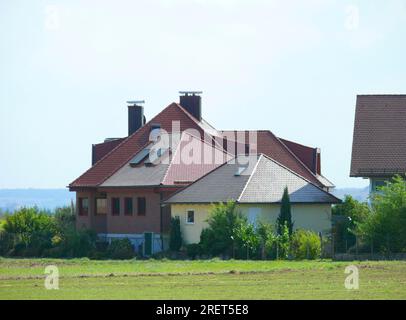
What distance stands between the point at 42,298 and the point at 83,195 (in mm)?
43754

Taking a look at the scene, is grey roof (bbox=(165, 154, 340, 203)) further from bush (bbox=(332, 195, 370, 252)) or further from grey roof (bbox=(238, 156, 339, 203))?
bush (bbox=(332, 195, 370, 252))

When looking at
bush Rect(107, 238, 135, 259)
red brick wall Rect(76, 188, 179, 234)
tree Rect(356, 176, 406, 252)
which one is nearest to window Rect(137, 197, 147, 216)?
red brick wall Rect(76, 188, 179, 234)

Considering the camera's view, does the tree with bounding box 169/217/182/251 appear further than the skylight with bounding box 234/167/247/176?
No

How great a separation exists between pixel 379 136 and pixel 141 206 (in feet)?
47.5

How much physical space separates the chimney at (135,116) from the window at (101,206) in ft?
26.0

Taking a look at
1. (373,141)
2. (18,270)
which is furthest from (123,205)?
(18,270)

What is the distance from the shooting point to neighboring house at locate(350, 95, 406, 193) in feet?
224

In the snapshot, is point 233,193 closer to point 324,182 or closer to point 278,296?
point 324,182

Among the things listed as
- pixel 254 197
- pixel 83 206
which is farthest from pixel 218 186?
pixel 83 206

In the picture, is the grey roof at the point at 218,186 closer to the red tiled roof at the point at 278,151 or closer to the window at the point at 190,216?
the window at the point at 190,216

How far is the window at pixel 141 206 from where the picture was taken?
245 ft

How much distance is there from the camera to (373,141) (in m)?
70.3

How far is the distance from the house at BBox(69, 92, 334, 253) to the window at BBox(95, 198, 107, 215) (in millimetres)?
61

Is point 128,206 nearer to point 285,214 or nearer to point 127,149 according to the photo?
point 127,149
